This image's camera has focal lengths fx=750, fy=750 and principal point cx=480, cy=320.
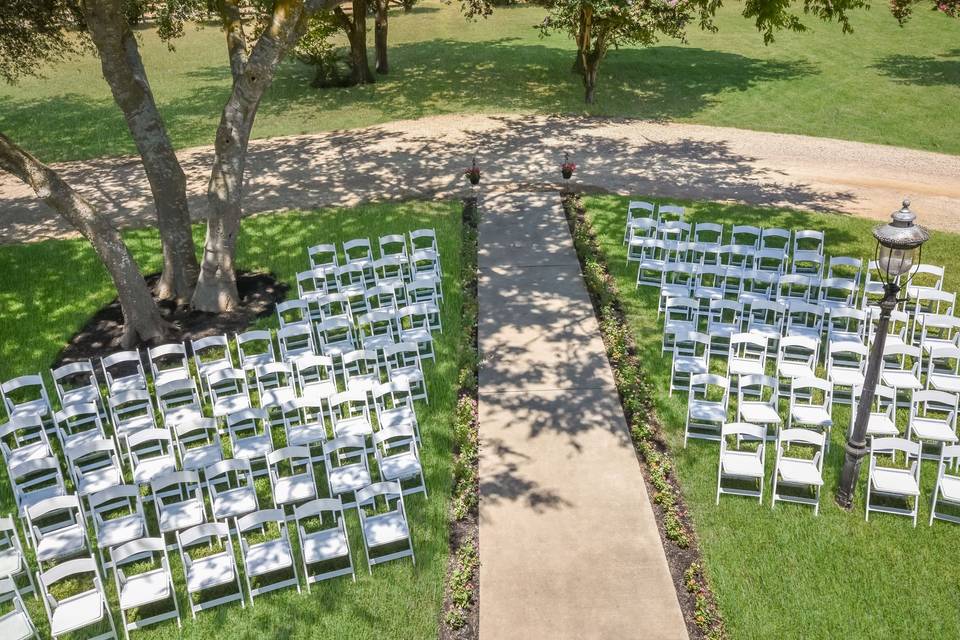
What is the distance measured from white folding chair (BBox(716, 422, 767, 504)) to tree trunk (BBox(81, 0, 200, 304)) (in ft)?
28.8

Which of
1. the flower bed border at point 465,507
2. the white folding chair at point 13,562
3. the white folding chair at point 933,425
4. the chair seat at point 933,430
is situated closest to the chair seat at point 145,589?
the white folding chair at point 13,562

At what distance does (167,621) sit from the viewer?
6.65 m

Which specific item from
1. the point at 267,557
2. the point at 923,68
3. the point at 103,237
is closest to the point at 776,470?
the point at 267,557

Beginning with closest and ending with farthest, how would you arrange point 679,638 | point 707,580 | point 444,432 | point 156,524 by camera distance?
1. point 679,638
2. point 707,580
3. point 156,524
4. point 444,432

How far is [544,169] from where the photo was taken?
1830 cm

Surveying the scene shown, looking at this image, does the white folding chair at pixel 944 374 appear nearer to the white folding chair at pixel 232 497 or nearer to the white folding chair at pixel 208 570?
the white folding chair at pixel 232 497

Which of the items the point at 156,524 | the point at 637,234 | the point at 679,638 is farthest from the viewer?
the point at 637,234

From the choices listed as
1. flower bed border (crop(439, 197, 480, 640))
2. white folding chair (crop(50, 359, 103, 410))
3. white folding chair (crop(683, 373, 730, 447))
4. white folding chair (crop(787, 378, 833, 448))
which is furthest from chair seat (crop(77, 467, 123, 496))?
white folding chair (crop(787, 378, 833, 448))

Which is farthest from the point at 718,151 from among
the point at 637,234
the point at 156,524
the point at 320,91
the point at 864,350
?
the point at 156,524

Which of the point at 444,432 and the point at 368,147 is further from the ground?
the point at 368,147

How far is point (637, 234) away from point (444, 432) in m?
7.32

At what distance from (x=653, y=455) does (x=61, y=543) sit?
6.09 meters

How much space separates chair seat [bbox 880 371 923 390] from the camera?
29.6 ft

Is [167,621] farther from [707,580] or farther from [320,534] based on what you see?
[707,580]
